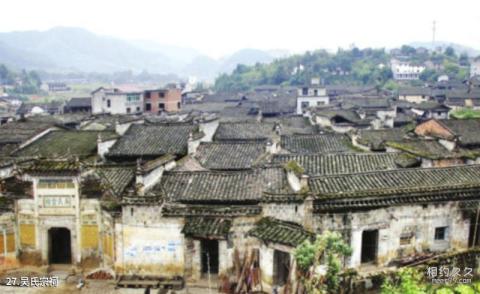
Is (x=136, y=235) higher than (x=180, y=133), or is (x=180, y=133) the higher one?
(x=180, y=133)

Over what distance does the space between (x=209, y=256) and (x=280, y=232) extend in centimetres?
456

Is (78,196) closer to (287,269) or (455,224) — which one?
(287,269)

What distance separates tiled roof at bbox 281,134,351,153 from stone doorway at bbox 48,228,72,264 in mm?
18435

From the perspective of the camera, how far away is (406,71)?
5832 inches

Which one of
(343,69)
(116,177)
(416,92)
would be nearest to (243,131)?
(116,177)

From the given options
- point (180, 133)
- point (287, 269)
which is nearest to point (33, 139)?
point (180, 133)

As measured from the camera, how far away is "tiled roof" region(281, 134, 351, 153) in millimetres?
37875

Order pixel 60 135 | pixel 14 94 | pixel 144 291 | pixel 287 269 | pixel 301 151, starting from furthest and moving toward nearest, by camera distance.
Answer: pixel 14 94, pixel 60 135, pixel 301 151, pixel 144 291, pixel 287 269

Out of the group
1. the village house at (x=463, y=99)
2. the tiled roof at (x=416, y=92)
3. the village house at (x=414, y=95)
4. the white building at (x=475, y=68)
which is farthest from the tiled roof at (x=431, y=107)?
the white building at (x=475, y=68)

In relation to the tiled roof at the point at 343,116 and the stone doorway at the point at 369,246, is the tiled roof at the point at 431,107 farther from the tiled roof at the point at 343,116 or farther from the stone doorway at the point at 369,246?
the stone doorway at the point at 369,246

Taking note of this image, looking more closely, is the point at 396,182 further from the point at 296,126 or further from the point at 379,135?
the point at 296,126

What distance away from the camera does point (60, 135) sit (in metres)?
41.1

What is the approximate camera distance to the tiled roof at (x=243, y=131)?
43844 millimetres

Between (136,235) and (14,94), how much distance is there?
540ft
